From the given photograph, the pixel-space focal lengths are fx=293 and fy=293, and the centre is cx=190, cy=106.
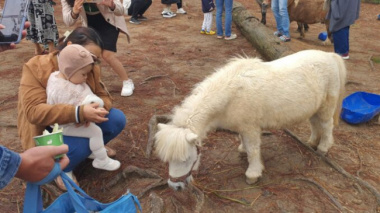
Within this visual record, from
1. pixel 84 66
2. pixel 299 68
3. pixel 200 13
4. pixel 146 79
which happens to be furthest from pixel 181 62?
pixel 200 13

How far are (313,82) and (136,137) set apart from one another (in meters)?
2.54

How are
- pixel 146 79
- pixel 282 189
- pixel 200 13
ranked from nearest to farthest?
pixel 282 189 → pixel 146 79 → pixel 200 13

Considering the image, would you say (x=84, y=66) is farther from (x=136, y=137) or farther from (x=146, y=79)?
(x=146, y=79)

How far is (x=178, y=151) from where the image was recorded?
275cm

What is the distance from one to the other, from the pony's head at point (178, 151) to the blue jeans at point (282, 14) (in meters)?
6.76

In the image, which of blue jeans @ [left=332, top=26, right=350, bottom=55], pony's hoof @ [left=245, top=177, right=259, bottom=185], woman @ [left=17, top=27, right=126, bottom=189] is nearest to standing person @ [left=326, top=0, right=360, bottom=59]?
blue jeans @ [left=332, top=26, right=350, bottom=55]

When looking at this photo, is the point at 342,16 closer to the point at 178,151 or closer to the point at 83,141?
the point at 178,151

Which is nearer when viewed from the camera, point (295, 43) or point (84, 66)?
point (84, 66)

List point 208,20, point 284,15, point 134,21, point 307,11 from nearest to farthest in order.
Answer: point 284,15 → point 307,11 → point 208,20 → point 134,21

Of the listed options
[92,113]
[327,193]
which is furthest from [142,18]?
[327,193]

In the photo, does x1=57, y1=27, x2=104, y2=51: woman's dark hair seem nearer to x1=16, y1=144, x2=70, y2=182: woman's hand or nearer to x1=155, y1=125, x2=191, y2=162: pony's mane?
x1=155, y1=125, x2=191, y2=162: pony's mane

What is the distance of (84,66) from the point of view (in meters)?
2.76

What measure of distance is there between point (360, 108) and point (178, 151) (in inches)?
146

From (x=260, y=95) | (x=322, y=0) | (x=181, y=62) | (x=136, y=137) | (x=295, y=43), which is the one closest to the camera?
(x=260, y=95)
